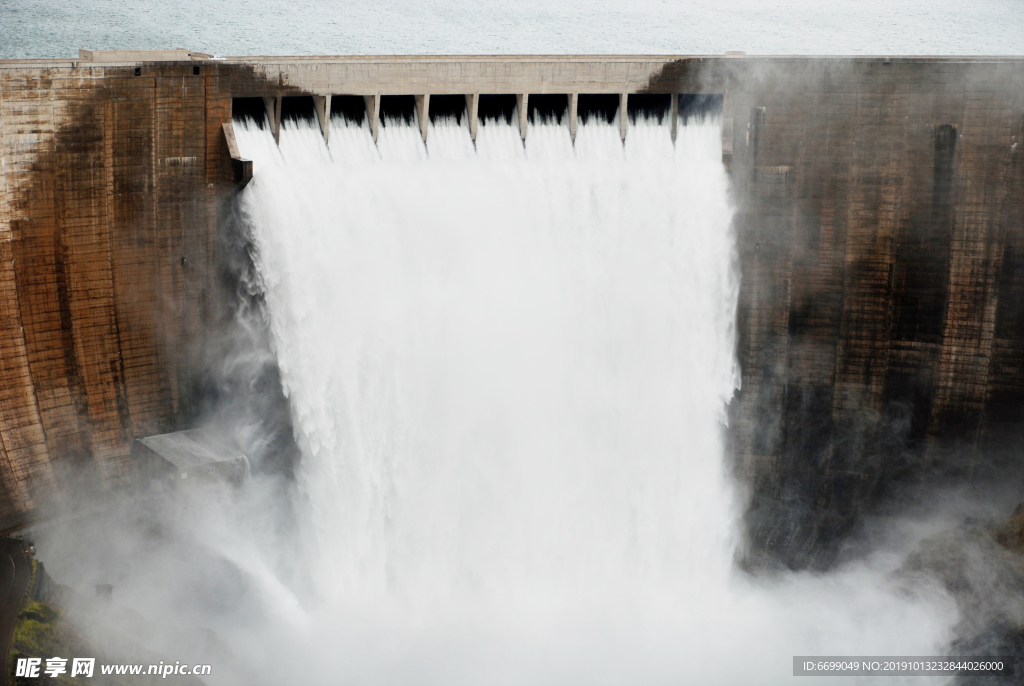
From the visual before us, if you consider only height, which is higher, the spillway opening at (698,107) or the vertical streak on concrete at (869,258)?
the spillway opening at (698,107)

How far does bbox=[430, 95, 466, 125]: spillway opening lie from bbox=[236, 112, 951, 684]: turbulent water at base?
421 mm

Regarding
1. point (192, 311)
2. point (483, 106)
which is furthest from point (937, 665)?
point (192, 311)

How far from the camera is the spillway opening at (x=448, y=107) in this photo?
79.3 ft

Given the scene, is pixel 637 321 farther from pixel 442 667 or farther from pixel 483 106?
pixel 442 667

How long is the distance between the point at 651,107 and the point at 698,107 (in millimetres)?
1237

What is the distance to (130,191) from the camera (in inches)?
855

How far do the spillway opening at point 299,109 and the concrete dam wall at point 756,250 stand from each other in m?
0.11

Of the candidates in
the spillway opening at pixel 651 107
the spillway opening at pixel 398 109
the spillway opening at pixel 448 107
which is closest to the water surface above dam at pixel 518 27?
the spillway opening at pixel 448 107

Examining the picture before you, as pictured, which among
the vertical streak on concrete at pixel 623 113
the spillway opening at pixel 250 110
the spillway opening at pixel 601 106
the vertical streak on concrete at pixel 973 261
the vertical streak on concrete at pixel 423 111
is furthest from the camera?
the spillway opening at pixel 601 106

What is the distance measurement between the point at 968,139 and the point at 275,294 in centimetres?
1807

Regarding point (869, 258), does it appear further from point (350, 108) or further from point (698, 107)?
point (350, 108)

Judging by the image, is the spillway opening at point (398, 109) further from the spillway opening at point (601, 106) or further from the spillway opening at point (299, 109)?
the spillway opening at point (601, 106)

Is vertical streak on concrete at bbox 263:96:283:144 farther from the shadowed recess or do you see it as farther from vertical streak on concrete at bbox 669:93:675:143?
vertical streak on concrete at bbox 669:93:675:143

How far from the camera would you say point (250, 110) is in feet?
74.3
